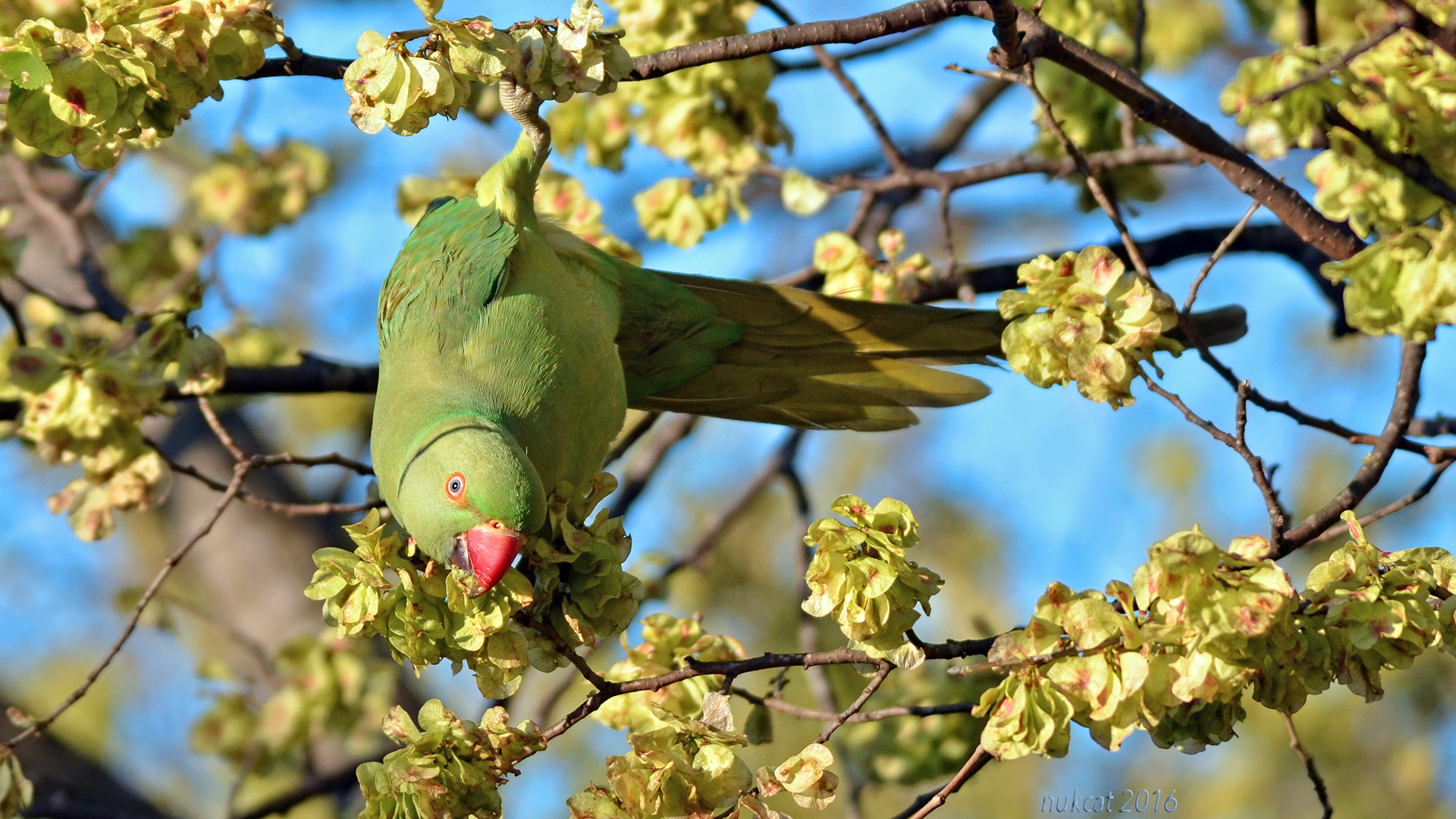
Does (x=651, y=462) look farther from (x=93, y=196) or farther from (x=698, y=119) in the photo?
(x=93, y=196)

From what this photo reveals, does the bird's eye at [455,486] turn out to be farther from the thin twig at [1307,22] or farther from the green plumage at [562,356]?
the thin twig at [1307,22]

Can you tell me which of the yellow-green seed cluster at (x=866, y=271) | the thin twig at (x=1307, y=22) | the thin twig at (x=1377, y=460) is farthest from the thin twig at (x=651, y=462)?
the thin twig at (x=1377, y=460)

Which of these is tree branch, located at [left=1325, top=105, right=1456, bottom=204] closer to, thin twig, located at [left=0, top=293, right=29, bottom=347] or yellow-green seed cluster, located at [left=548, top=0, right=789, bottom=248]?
yellow-green seed cluster, located at [left=548, top=0, right=789, bottom=248]

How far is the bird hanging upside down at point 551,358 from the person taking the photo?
242 centimetres

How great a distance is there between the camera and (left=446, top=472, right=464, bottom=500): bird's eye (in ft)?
7.81

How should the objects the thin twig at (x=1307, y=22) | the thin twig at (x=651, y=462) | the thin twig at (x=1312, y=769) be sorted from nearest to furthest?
the thin twig at (x=1312, y=769), the thin twig at (x=1307, y=22), the thin twig at (x=651, y=462)

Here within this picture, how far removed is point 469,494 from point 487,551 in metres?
0.21


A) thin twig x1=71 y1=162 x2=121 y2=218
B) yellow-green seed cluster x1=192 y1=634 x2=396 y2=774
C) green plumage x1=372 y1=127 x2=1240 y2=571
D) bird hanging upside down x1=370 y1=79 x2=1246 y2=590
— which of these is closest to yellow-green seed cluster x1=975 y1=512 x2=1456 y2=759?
bird hanging upside down x1=370 y1=79 x2=1246 y2=590

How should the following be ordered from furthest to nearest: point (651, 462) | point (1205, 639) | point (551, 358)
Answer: point (651, 462), point (551, 358), point (1205, 639)

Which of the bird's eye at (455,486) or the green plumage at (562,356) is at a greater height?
the green plumage at (562,356)

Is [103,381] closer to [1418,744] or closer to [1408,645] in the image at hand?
[1408,645]

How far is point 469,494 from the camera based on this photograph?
7.72 feet

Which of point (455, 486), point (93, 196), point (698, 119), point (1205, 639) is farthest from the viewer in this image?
point (93, 196)

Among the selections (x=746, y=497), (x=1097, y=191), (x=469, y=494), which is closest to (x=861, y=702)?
(x=469, y=494)
